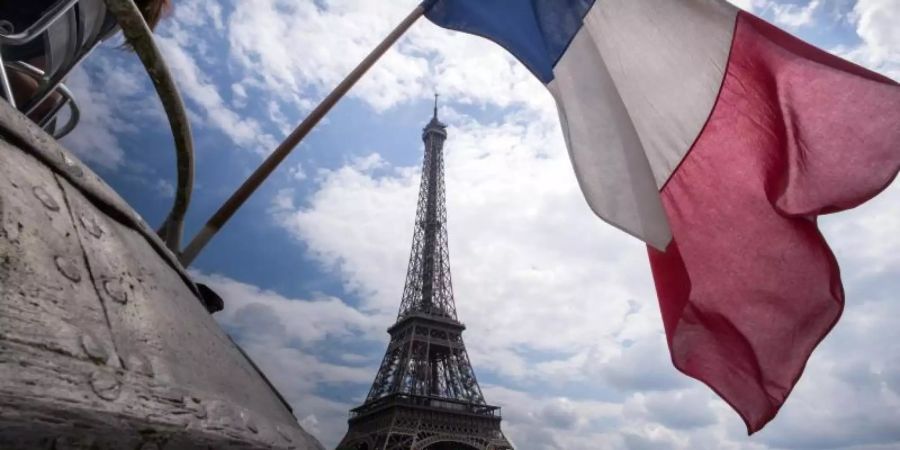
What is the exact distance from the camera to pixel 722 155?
11.5ft

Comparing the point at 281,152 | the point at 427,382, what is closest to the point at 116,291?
the point at 281,152

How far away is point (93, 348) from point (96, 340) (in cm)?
2

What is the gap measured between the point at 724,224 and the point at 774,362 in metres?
0.82

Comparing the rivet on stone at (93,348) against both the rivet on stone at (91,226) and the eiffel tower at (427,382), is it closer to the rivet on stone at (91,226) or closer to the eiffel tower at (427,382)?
the rivet on stone at (91,226)

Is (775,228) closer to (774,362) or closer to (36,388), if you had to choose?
(774,362)

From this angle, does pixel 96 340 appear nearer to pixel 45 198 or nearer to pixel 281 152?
pixel 45 198

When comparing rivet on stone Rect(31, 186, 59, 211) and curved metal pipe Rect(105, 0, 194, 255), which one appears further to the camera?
curved metal pipe Rect(105, 0, 194, 255)

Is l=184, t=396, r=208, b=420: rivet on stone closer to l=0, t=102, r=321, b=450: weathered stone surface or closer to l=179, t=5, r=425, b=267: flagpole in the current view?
l=0, t=102, r=321, b=450: weathered stone surface

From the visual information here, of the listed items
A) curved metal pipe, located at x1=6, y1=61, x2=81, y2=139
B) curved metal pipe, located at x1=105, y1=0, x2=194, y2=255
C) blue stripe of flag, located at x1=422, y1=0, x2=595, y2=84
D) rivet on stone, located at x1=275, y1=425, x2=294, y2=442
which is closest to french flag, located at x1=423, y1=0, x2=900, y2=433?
blue stripe of flag, located at x1=422, y1=0, x2=595, y2=84

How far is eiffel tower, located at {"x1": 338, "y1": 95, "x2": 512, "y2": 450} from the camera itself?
1230 inches

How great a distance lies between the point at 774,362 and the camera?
10.5ft

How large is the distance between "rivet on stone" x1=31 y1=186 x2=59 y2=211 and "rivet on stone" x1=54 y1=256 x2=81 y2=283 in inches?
3.5

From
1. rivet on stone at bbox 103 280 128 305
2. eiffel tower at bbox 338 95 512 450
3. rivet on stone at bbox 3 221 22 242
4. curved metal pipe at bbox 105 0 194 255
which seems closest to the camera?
rivet on stone at bbox 3 221 22 242

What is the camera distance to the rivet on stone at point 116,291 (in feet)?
2.75
